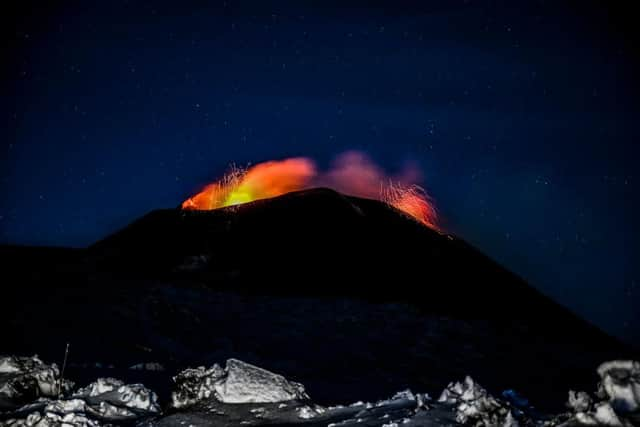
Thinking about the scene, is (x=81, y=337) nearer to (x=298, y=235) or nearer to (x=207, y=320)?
(x=207, y=320)

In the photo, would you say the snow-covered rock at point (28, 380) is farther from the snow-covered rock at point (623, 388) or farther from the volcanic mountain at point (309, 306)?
the snow-covered rock at point (623, 388)

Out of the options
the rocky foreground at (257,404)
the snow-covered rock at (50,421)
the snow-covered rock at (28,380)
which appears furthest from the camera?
the snow-covered rock at (28,380)

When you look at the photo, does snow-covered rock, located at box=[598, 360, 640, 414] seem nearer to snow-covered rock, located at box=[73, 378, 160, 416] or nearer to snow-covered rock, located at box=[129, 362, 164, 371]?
snow-covered rock, located at box=[73, 378, 160, 416]

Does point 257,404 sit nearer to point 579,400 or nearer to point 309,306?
point 579,400

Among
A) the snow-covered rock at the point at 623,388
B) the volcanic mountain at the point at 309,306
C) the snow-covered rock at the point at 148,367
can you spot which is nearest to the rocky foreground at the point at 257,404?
the snow-covered rock at the point at 623,388

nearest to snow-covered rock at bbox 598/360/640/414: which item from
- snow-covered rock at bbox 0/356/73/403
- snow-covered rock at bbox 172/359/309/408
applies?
snow-covered rock at bbox 172/359/309/408

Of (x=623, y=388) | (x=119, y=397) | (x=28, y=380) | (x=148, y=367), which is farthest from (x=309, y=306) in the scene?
(x=623, y=388)
